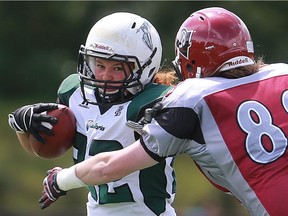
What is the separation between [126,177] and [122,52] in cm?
49

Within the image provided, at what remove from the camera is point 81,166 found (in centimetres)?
338

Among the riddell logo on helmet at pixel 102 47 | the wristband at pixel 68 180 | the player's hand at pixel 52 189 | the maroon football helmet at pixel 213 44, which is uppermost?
the maroon football helmet at pixel 213 44

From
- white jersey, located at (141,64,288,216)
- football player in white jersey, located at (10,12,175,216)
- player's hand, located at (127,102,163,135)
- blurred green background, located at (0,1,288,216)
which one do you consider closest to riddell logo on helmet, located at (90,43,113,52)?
football player in white jersey, located at (10,12,175,216)

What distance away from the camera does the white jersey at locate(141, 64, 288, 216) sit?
10.2 feet

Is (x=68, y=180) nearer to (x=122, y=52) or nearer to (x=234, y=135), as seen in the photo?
(x=122, y=52)

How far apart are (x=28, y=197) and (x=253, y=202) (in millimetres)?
5054

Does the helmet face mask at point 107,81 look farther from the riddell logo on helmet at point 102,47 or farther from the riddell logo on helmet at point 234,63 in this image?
the riddell logo on helmet at point 234,63

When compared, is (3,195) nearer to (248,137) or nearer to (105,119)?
(105,119)

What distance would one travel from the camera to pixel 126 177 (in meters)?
3.58

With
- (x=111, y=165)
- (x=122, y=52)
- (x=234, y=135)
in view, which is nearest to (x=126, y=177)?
(x=111, y=165)

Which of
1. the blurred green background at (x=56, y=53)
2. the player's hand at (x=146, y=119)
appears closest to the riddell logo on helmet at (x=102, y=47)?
the player's hand at (x=146, y=119)

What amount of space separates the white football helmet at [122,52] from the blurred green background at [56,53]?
4.08 metres

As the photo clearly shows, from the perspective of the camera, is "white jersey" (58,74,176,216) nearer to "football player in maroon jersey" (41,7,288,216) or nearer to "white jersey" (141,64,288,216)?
"football player in maroon jersey" (41,7,288,216)

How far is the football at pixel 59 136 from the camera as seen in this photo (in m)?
3.67
